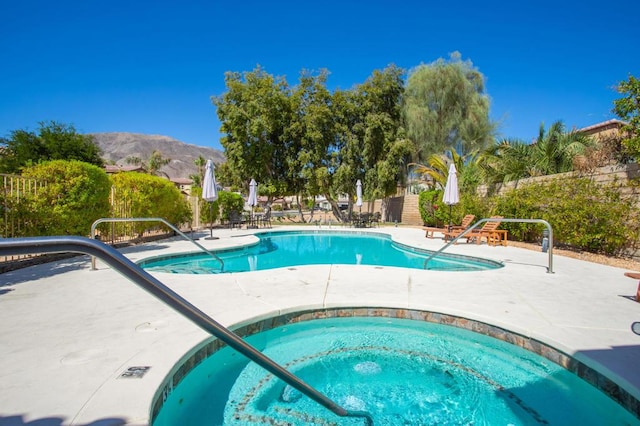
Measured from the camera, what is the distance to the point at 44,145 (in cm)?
1355

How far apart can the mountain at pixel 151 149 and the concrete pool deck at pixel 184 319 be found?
419 ft

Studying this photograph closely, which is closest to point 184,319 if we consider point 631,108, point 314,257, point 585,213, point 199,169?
point 314,257

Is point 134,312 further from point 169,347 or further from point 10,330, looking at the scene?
point 169,347

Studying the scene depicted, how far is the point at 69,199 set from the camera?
8062mm

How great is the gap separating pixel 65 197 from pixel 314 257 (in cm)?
721

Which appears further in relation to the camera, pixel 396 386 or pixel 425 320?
pixel 425 320

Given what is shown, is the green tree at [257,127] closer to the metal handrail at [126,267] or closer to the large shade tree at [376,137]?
the large shade tree at [376,137]

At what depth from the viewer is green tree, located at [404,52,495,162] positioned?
2288 cm

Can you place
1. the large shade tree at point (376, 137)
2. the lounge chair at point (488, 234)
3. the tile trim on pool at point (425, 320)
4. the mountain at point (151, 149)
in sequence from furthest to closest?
the mountain at point (151, 149), the large shade tree at point (376, 137), the lounge chair at point (488, 234), the tile trim on pool at point (425, 320)

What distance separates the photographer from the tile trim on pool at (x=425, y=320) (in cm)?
247

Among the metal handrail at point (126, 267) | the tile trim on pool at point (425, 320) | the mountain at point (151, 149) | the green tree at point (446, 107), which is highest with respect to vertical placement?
the mountain at point (151, 149)

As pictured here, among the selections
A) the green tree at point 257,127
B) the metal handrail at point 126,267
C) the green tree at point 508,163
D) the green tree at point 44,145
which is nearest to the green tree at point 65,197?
the green tree at point 44,145

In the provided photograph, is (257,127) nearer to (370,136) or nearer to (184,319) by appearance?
(370,136)

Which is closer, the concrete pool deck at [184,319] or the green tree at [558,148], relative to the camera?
the concrete pool deck at [184,319]
